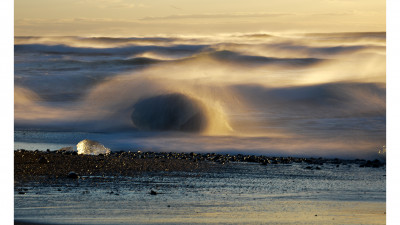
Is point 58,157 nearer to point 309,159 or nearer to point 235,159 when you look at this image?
point 235,159

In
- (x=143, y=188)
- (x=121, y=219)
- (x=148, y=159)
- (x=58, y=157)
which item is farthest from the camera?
(x=148, y=159)

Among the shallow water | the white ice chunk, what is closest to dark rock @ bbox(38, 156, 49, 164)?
the shallow water

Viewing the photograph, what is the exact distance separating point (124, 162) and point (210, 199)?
17.4 ft

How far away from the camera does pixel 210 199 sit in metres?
11.4

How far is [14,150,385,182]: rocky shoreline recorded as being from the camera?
45.8ft

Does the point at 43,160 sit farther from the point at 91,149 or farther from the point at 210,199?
the point at 210,199

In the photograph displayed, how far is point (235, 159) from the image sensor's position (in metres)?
18.4

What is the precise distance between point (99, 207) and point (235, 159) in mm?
8434

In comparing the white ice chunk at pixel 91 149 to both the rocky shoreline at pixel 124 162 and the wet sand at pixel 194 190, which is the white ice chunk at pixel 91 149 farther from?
the wet sand at pixel 194 190

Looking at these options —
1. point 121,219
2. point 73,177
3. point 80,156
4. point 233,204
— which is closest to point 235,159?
point 80,156

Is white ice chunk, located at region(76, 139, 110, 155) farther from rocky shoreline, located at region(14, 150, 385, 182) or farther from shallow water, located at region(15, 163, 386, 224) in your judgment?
shallow water, located at region(15, 163, 386, 224)

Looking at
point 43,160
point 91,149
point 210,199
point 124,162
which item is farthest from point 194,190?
point 91,149

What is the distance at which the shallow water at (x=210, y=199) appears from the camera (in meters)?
9.70

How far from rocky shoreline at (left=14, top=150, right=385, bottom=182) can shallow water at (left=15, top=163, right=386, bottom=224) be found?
2.28 feet
